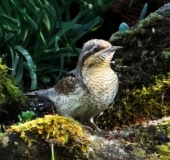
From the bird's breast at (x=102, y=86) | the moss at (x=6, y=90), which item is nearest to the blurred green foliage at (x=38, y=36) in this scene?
the moss at (x=6, y=90)

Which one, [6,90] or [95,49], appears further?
[6,90]

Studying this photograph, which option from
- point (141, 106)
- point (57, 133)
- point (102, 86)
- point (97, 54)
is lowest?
point (141, 106)

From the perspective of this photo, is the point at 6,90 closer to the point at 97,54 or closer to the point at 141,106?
the point at 141,106

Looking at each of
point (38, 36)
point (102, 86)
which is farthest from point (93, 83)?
point (38, 36)

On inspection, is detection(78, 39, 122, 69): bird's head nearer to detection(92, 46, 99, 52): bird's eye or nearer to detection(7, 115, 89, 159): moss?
detection(92, 46, 99, 52): bird's eye

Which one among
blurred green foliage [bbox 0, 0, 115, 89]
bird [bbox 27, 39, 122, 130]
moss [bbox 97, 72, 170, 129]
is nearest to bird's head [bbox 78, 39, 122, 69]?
bird [bbox 27, 39, 122, 130]
